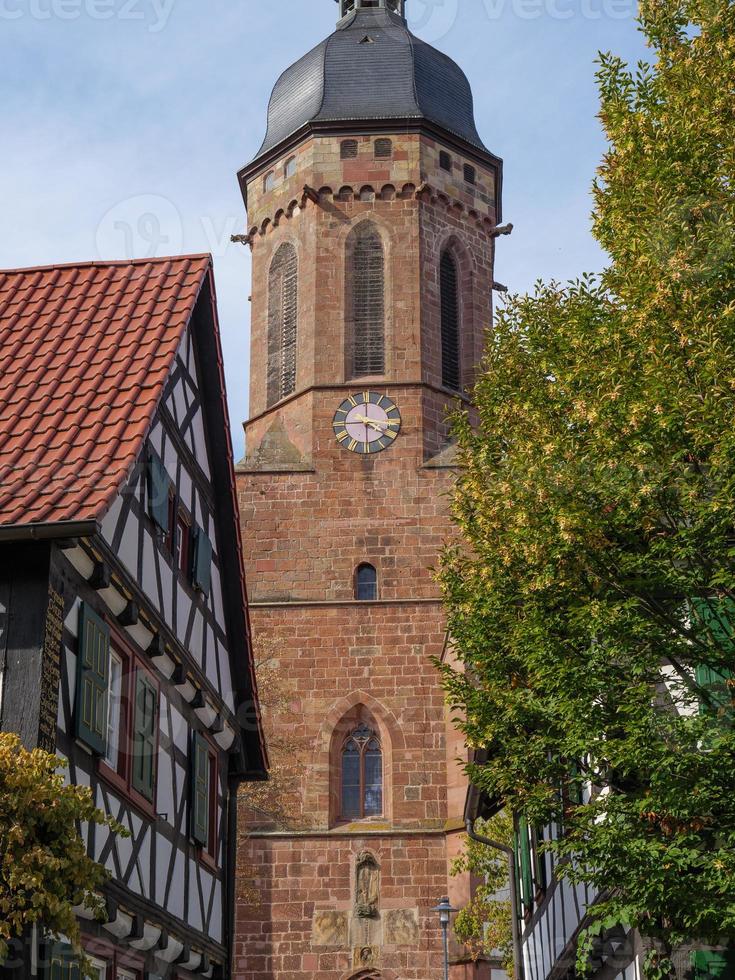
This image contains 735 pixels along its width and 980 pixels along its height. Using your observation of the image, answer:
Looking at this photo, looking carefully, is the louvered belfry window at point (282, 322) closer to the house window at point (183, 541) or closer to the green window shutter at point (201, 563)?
the green window shutter at point (201, 563)

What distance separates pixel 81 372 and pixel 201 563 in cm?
258

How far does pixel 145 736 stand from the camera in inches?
500

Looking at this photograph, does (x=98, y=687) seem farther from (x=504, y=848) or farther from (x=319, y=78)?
(x=319, y=78)

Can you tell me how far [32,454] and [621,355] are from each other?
4.22 m

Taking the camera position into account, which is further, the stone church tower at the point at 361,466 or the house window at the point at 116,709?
the stone church tower at the point at 361,466

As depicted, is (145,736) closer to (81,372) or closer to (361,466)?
(81,372)

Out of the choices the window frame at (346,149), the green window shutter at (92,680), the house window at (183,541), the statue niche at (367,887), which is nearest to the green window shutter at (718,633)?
the green window shutter at (92,680)

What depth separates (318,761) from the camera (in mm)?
30516

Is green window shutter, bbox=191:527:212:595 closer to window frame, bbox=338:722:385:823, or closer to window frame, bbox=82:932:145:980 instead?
window frame, bbox=82:932:145:980

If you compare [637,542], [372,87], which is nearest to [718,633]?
[637,542]

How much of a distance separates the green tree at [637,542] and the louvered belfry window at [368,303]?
22.0m

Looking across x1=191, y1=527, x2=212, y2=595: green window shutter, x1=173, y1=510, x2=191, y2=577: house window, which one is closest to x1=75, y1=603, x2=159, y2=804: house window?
x1=173, y1=510, x2=191, y2=577: house window

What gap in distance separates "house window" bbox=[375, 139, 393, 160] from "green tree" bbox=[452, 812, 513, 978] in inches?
623

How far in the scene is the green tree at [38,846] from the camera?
876 cm
